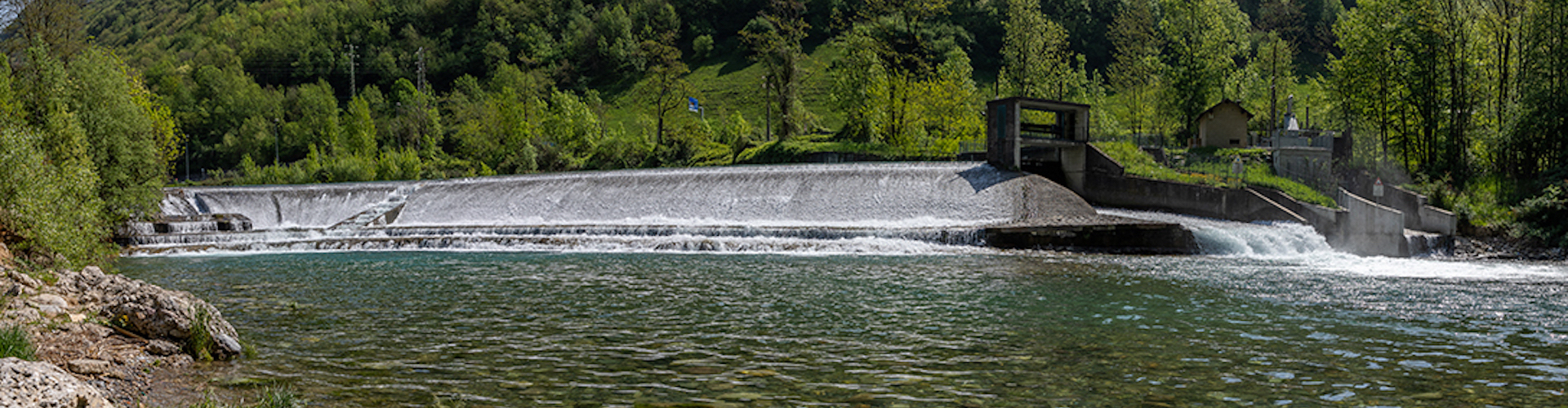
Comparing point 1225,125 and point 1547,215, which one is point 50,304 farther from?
point 1225,125

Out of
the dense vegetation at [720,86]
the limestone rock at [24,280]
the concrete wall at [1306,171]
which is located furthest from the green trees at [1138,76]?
the limestone rock at [24,280]

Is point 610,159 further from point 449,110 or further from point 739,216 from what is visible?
point 449,110

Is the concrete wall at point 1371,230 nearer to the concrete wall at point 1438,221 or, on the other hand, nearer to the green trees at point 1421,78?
the concrete wall at point 1438,221

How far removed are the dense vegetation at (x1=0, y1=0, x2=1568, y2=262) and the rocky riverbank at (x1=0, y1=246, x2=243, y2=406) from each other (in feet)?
13.8

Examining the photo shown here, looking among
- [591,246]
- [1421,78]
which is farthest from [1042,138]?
[591,246]

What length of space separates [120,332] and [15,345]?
221 cm

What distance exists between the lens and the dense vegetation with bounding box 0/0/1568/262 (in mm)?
27359

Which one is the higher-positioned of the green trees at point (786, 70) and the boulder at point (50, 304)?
the green trees at point (786, 70)

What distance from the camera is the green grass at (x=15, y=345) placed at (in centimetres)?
714

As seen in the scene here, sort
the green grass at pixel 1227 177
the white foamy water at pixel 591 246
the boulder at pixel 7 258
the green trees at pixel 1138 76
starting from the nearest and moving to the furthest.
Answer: the boulder at pixel 7 258, the white foamy water at pixel 591 246, the green grass at pixel 1227 177, the green trees at pixel 1138 76

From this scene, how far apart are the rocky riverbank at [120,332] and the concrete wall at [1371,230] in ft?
84.6

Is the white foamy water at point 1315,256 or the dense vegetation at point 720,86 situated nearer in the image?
the white foamy water at point 1315,256

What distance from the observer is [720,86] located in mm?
104500

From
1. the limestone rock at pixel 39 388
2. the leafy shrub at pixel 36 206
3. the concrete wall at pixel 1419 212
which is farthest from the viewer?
the concrete wall at pixel 1419 212
